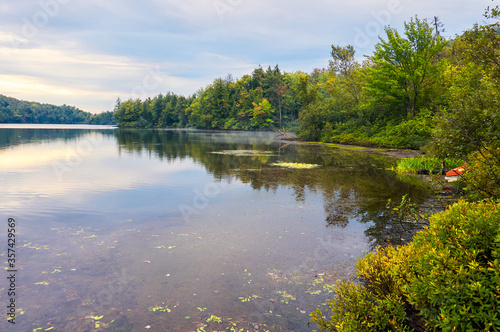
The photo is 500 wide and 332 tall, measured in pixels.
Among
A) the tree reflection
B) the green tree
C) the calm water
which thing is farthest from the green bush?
the green tree

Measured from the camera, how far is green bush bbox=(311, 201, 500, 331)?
319 cm

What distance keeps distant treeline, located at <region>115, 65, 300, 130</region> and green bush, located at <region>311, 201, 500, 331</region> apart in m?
79.8

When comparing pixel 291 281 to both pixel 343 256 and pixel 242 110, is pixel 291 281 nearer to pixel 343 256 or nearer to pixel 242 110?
pixel 343 256

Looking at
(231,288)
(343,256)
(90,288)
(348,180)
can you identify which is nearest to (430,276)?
(231,288)

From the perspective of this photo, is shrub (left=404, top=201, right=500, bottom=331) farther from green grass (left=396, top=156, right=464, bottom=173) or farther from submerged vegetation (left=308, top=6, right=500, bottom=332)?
green grass (left=396, top=156, right=464, bottom=173)

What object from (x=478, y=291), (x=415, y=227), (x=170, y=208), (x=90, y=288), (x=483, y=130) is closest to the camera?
(x=478, y=291)

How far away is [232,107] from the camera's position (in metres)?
117

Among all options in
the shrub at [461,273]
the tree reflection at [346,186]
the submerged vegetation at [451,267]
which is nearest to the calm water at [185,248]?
the tree reflection at [346,186]

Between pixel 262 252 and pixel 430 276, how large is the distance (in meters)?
5.06

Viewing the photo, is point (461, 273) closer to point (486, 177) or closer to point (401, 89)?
point (486, 177)

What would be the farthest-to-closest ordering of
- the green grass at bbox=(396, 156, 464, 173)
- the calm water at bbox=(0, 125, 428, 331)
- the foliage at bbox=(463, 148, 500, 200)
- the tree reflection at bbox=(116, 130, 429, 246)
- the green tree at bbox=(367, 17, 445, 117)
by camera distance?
the green tree at bbox=(367, 17, 445, 117) → the green grass at bbox=(396, 156, 464, 173) → the tree reflection at bbox=(116, 130, 429, 246) → the foliage at bbox=(463, 148, 500, 200) → the calm water at bbox=(0, 125, 428, 331)

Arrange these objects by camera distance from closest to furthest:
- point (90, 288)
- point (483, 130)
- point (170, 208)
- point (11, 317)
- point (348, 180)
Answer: point (11, 317) → point (90, 288) → point (483, 130) → point (170, 208) → point (348, 180)

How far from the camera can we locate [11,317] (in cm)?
535

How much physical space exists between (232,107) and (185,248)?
111102 mm
